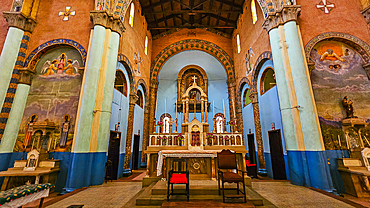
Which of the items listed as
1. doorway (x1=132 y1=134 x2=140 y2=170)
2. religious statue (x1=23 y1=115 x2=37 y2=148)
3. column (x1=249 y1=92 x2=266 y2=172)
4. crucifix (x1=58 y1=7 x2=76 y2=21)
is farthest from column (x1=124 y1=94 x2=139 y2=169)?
column (x1=249 y1=92 x2=266 y2=172)

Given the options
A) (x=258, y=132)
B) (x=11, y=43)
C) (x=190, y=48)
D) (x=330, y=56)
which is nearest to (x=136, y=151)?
(x=258, y=132)

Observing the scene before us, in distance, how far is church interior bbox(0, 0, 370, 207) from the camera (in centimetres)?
547

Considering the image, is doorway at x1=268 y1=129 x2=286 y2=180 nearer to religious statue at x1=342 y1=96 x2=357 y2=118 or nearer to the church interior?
the church interior

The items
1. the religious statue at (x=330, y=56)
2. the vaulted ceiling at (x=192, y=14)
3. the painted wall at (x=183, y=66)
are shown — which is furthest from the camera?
the painted wall at (x=183, y=66)

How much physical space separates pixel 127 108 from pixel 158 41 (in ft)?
25.7

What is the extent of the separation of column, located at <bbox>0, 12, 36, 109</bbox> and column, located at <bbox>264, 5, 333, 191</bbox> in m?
11.0

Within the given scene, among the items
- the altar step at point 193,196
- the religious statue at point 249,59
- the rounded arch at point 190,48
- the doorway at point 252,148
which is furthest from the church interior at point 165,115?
the rounded arch at point 190,48

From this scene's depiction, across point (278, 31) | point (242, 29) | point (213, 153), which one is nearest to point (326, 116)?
point (278, 31)

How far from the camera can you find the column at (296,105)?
19.1 ft

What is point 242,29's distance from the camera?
39.4ft

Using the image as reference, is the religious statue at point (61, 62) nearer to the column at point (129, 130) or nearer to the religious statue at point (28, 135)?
the religious statue at point (28, 135)

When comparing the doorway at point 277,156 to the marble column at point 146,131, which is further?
the marble column at point 146,131

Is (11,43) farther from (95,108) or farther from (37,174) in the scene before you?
(37,174)

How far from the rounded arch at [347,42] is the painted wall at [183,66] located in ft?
23.7
